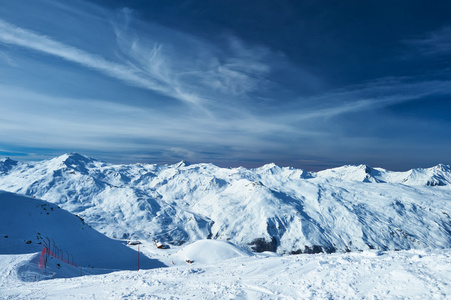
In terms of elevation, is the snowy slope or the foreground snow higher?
the foreground snow

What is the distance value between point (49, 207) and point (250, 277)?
63.4 m

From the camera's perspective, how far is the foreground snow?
1298 cm

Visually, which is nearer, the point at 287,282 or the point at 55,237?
the point at 287,282

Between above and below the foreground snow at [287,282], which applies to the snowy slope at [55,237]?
below

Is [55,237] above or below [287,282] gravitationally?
below

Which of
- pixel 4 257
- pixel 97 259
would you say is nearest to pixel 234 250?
pixel 97 259

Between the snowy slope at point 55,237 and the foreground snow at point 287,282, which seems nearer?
the foreground snow at point 287,282

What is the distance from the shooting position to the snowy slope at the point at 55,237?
47459mm

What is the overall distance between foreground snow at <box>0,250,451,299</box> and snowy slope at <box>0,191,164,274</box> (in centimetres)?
3176

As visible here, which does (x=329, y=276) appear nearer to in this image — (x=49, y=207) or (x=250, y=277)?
(x=250, y=277)

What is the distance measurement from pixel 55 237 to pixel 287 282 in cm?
5568

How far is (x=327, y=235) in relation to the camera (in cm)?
19662

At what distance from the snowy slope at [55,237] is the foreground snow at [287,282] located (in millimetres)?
31757

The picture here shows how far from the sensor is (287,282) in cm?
1576
